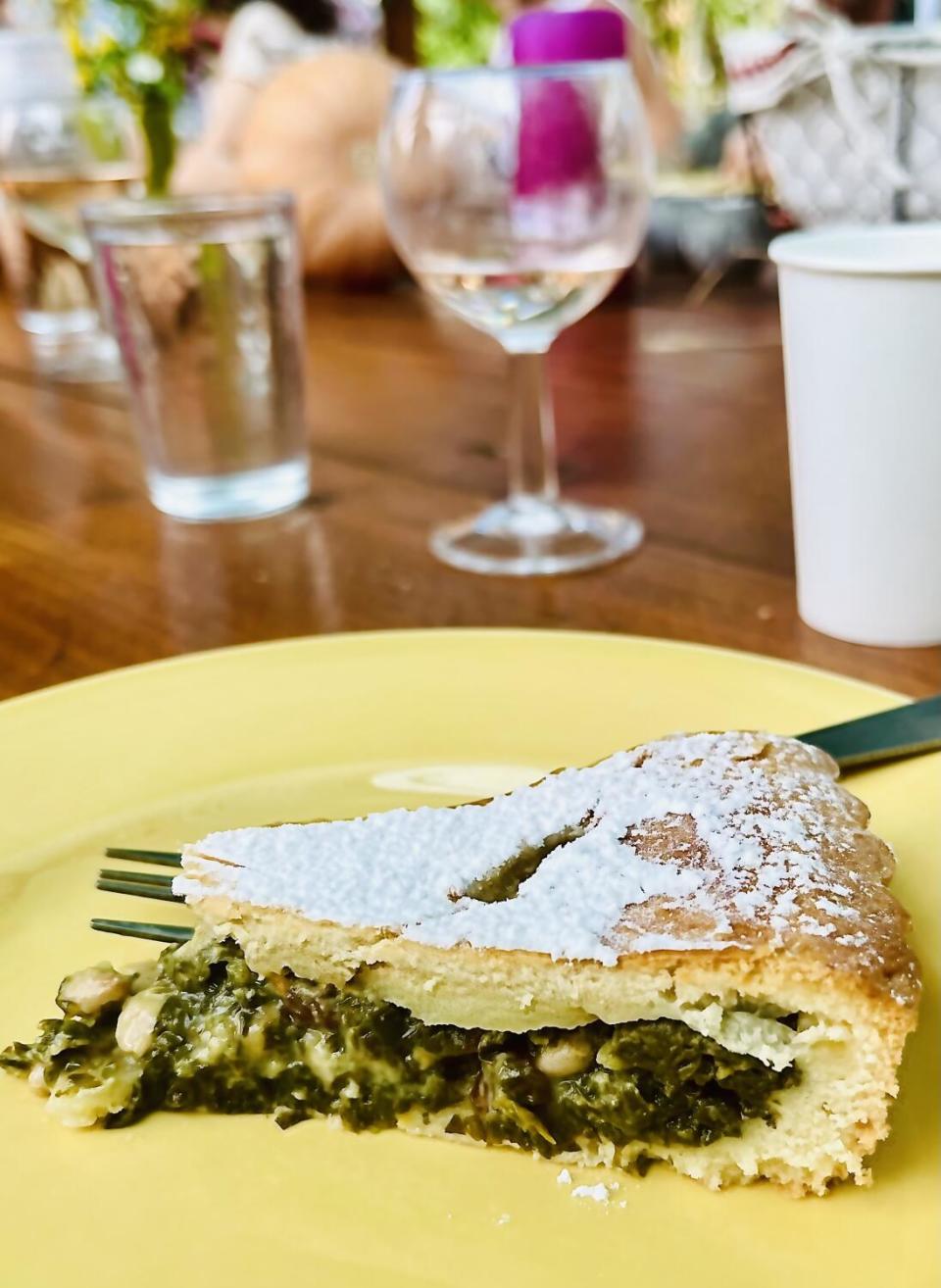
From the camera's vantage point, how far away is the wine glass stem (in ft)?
4.35

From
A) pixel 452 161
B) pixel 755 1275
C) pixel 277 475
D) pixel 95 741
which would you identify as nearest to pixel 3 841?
pixel 95 741

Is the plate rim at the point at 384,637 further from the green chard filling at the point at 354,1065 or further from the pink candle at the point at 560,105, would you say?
the pink candle at the point at 560,105

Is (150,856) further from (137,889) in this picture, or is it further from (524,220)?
(524,220)

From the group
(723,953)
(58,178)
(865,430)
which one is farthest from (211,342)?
(723,953)

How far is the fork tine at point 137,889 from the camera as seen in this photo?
2.33 feet

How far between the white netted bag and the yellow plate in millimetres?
1286

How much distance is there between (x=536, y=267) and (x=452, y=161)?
146 millimetres

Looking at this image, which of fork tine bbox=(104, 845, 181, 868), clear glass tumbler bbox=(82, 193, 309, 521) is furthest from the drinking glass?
fork tine bbox=(104, 845, 181, 868)

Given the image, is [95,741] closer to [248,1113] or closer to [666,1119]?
[248,1113]

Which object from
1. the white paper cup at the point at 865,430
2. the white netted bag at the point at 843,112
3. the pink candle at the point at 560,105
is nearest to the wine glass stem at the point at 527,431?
the pink candle at the point at 560,105

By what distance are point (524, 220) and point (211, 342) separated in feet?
1.22

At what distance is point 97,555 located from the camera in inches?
51.4

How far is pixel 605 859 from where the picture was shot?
64 cm

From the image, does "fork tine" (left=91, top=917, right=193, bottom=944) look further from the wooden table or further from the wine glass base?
the wine glass base
